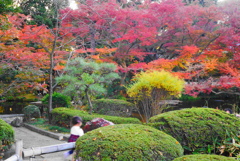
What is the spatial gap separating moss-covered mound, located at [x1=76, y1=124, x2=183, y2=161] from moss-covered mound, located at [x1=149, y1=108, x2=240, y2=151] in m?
0.71

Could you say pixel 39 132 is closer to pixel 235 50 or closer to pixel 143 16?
pixel 143 16

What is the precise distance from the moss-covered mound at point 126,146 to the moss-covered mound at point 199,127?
71cm

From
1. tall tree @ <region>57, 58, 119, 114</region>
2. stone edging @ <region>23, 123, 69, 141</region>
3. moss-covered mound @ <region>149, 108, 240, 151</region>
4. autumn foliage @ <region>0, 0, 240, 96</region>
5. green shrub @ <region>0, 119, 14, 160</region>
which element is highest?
autumn foliage @ <region>0, 0, 240, 96</region>

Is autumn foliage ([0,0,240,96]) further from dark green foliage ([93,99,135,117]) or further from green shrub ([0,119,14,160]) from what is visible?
green shrub ([0,119,14,160])

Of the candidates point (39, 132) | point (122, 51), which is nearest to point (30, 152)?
point (39, 132)

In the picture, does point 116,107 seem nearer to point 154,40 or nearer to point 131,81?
point 131,81

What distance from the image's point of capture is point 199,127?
12.8 ft

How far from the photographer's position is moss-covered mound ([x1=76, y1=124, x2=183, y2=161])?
113 inches

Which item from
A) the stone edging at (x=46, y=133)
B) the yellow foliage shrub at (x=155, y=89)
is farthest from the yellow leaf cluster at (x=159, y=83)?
the stone edging at (x=46, y=133)

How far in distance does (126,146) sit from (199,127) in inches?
64.7

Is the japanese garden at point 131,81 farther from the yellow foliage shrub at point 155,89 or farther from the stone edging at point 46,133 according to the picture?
the stone edging at point 46,133

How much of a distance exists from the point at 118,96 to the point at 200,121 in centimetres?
1006

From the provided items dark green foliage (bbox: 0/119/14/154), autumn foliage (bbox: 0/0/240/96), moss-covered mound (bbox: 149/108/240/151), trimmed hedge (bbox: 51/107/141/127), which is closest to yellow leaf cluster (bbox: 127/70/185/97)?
trimmed hedge (bbox: 51/107/141/127)

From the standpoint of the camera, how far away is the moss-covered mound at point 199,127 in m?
3.87
